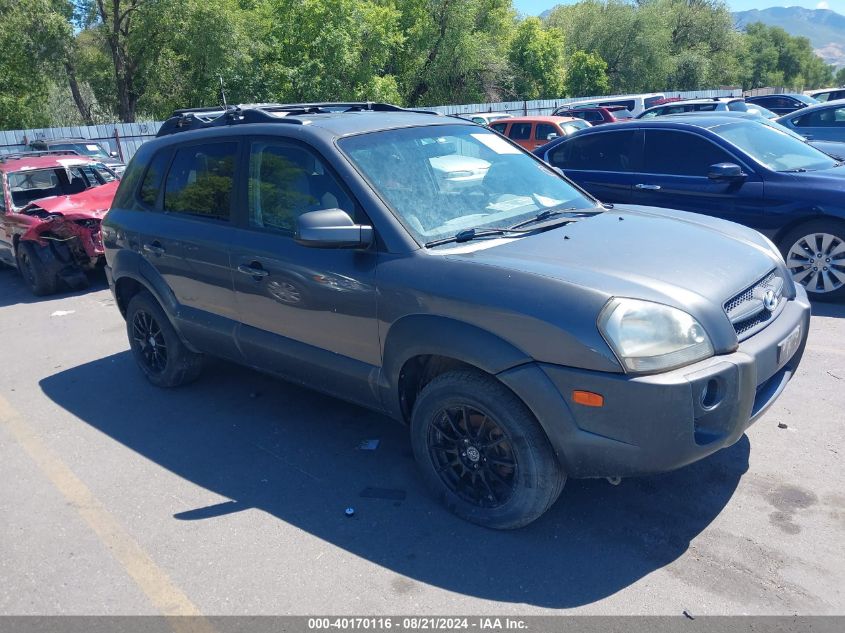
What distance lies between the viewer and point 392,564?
3.17m

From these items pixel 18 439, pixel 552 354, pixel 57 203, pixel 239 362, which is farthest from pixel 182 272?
pixel 57 203

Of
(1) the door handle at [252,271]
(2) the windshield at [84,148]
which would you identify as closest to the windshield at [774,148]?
(1) the door handle at [252,271]

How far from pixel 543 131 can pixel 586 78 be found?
29960 millimetres

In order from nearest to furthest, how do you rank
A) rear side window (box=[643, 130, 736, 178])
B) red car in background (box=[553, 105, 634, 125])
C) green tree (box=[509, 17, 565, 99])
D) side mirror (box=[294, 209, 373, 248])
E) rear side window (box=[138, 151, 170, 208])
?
side mirror (box=[294, 209, 373, 248]) < rear side window (box=[138, 151, 170, 208]) < rear side window (box=[643, 130, 736, 178]) < red car in background (box=[553, 105, 634, 125]) < green tree (box=[509, 17, 565, 99])

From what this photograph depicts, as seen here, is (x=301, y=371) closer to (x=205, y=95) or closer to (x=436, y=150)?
(x=436, y=150)

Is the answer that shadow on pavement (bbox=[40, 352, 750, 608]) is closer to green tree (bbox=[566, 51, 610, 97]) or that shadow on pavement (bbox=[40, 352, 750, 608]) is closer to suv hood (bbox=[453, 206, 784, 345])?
suv hood (bbox=[453, 206, 784, 345])

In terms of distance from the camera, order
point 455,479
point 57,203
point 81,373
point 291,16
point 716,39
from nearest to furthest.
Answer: point 455,479 → point 81,373 → point 57,203 → point 291,16 → point 716,39

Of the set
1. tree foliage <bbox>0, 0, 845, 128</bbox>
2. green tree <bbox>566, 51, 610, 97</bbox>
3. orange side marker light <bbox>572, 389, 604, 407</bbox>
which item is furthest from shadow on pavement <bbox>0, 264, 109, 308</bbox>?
green tree <bbox>566, 51, 610, 97</bbox>

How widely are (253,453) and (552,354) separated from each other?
221 cm

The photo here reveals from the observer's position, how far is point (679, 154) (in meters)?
7.25

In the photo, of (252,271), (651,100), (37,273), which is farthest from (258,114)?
(651,100)

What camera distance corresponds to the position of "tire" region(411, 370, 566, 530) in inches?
121

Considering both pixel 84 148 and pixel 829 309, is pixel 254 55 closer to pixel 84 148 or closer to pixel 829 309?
pixel 84 148

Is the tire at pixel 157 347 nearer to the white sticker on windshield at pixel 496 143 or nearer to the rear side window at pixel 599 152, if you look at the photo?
the white sticker on windshield at pixel 496 143
